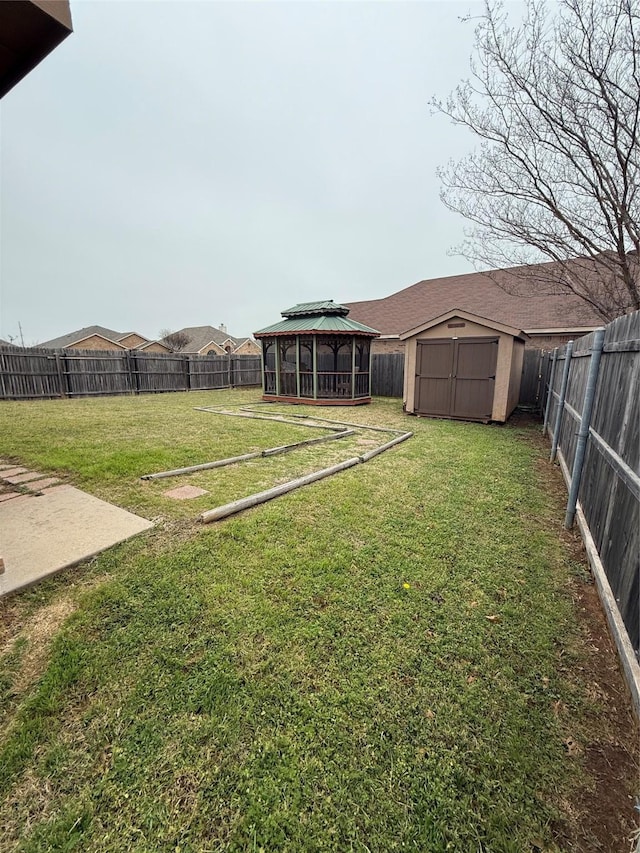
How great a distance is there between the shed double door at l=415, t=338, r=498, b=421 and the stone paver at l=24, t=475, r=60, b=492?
8.21 meters

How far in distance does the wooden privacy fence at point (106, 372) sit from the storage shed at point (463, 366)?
1123cm

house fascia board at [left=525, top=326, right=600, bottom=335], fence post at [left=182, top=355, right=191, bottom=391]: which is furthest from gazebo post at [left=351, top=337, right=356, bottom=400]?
fence post at [left=182, top=355, right=191, bottom=391]

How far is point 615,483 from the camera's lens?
93.0 inches

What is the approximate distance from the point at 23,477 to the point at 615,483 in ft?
19.3

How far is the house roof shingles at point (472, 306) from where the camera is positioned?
1415cm

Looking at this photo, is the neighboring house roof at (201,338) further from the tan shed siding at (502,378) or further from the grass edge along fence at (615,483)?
the grass edge along fence at (615,483)

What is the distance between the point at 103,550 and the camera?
2820 millimetres

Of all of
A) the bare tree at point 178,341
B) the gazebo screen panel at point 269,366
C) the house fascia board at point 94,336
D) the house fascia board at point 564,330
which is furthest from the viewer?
the bare tree at point 178,341

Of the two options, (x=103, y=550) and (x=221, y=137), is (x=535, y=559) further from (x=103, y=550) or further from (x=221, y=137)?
(x=221, y=137)

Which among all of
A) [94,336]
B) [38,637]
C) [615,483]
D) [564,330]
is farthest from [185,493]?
[94,336]

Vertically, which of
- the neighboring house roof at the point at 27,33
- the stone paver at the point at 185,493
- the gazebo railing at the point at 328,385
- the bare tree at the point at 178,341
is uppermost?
the bare tree at the point at 178,341

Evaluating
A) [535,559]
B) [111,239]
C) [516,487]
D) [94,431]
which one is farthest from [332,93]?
[111,239]

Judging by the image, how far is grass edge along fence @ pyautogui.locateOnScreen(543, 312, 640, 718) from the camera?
1.87 meters

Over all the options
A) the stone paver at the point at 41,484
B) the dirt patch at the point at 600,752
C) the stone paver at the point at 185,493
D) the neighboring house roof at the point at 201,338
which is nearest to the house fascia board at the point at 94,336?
the neighboring house roof at the point at 201,338
